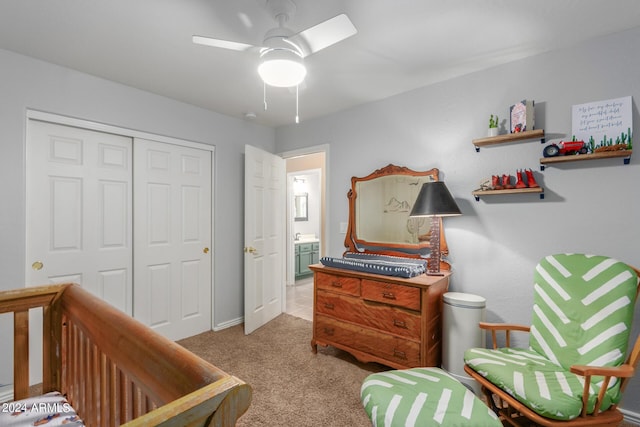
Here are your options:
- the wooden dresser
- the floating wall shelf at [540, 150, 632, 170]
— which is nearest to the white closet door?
the wooden dresser

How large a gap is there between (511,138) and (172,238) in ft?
10.3

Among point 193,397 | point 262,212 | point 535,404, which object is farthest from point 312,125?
point 193,397

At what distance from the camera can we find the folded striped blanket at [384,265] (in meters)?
2.26

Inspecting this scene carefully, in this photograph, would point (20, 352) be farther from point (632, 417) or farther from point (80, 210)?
point (632, 417)

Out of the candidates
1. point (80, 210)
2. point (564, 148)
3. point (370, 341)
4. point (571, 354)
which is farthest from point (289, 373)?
point (564, 148)

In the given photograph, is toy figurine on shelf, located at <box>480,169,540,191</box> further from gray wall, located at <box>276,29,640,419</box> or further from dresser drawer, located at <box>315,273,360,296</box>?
dresser drawer, located at <box>315,273,360,296</box>

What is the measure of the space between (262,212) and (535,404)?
2.90 m

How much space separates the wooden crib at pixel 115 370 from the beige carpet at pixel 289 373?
3.48ft

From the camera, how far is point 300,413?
1.94m

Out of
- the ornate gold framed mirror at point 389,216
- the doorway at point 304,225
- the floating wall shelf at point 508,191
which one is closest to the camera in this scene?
the floating wall shelf at point 508,191

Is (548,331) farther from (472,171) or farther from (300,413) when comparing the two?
(300,413)

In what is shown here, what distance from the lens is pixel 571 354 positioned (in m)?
1.61

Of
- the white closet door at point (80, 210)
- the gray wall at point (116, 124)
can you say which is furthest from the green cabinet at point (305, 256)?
the white closet door at point (80, 210)

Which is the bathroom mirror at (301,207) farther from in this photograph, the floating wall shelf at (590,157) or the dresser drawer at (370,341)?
the floating wall shelf at (590,157)
